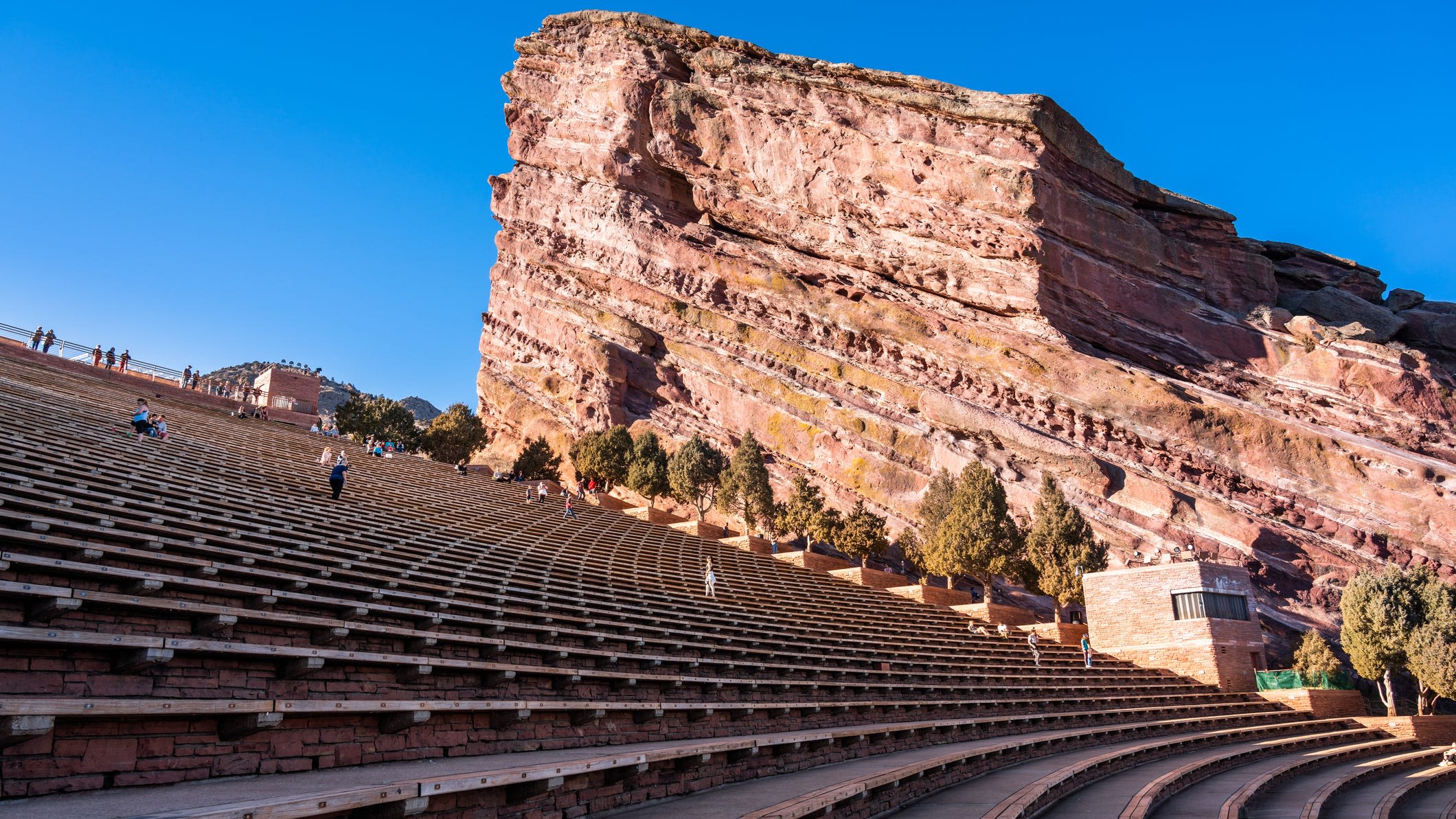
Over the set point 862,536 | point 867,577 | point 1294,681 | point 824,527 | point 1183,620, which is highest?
point 824,527

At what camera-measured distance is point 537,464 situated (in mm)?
53531

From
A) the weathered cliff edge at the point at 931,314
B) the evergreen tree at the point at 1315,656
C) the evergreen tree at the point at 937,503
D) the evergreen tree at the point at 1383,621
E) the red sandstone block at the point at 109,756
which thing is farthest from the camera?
the weathered cliff edge at the point at 931,314

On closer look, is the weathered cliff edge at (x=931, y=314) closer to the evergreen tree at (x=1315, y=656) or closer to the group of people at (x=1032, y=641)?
the evergreen tree at (x=1315, y=656)

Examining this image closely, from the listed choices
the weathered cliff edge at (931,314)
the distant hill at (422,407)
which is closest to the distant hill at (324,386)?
the distant hill at (422,407)

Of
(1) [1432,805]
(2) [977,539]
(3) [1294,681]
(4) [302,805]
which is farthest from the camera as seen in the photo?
(2) [977,539]

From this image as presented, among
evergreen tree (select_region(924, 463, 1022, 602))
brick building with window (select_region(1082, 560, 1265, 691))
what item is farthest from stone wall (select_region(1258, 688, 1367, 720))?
evergreen tree (select_region(924, 463, 1022, 602))

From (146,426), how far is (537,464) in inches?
1240

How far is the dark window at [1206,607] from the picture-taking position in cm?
3081

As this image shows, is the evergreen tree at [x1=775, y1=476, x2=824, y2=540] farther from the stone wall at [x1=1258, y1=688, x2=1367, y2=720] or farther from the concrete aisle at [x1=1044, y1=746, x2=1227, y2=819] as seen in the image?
the concrete aisle at [x1=1044, y1=746, x2=1227, y2=819]

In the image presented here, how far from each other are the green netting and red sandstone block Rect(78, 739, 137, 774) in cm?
3322

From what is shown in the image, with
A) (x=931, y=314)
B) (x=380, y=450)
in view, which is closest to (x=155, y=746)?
(x=380, y=450)

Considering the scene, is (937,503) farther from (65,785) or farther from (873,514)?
(65,785)

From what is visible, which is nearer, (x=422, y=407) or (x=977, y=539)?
(x=977, y=539)

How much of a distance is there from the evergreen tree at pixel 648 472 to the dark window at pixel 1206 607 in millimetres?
27604
